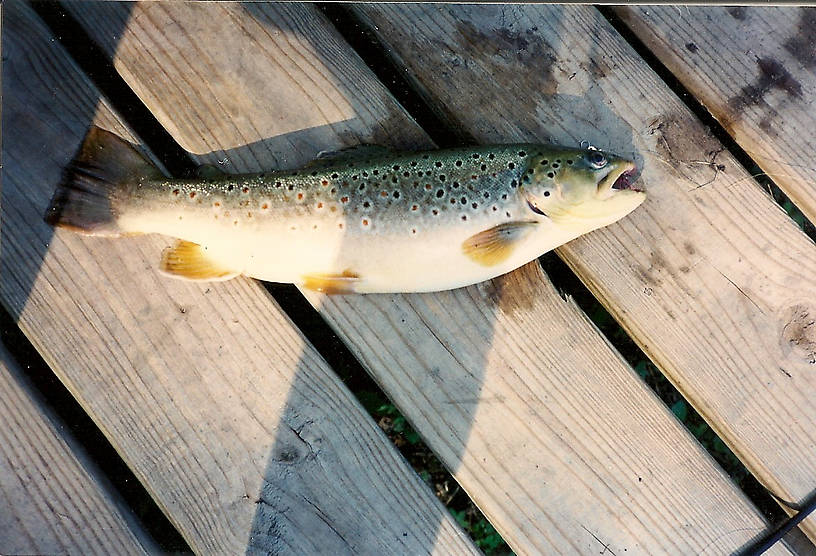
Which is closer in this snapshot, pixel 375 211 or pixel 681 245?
pixel 375 211

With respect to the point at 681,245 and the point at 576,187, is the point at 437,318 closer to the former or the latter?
the point at 576,187

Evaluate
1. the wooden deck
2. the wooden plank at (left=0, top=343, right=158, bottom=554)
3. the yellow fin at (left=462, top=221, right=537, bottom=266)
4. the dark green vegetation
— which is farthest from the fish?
the wooden plank at (left=0, top=343, right=158, bottom=554)

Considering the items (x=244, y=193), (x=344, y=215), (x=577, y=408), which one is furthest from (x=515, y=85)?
(x=577, y=408)

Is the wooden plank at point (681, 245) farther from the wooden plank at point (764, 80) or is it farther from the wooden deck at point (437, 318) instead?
the wooden plank at point (764, 80)

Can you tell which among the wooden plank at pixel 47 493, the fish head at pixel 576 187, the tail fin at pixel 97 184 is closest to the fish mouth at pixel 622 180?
the fish head at pixel 576 187

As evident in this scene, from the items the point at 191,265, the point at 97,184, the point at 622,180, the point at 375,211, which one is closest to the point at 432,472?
the point at 375,211

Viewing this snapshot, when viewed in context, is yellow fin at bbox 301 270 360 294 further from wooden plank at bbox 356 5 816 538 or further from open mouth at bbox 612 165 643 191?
open mouth at bbox 612 165 643 191
